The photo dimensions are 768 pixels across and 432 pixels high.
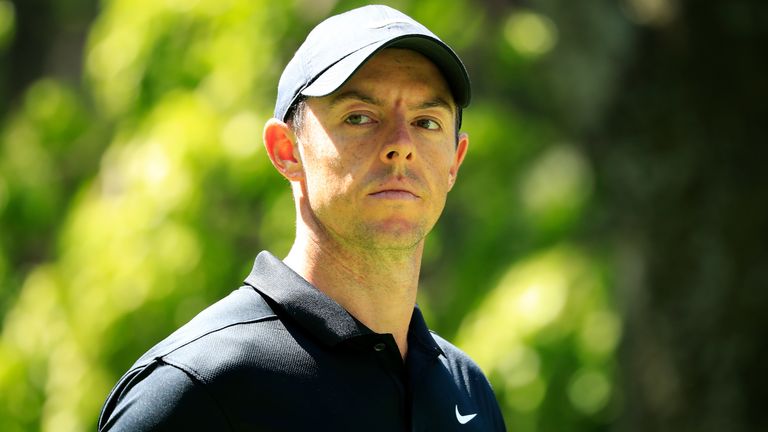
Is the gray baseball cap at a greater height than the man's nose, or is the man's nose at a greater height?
the gray baseball cap

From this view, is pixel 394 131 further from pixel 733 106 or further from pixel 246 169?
pixel 246 169

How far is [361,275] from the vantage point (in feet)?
8.19

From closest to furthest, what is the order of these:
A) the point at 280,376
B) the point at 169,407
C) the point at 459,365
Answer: the point at 169,407, the point at 280,376, the point at 459,365

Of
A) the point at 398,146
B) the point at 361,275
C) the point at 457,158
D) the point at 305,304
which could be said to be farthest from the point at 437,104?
the point at 305,304

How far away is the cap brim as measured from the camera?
2.38 m

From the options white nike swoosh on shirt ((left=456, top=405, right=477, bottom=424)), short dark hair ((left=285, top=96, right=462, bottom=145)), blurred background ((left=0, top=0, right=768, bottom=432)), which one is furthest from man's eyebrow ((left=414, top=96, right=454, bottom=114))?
blurred background ((left=0, top=0, right=768, bottom=432))

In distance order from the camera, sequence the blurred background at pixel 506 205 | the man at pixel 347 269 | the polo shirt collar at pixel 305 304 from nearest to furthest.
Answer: the man at pixel 347 269, the polo shirt collar at pixel 305 304, the blurred background at pixel 506 205

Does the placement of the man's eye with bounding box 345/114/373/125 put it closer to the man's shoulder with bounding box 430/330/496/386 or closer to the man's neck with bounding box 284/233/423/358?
the man's neck with bounding box 284/233/423/358

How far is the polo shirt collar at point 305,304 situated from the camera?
2379 millimetres

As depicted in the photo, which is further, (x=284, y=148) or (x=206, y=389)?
(x=284, y=148)

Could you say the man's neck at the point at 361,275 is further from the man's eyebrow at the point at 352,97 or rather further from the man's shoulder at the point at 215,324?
the man's eyebrow at the point at 352,97

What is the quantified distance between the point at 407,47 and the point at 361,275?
17.5 inches

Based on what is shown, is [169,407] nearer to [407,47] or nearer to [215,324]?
[215,324]

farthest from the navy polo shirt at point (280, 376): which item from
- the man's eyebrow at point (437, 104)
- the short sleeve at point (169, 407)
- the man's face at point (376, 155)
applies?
the man's eyebrow at point (437, 104)
